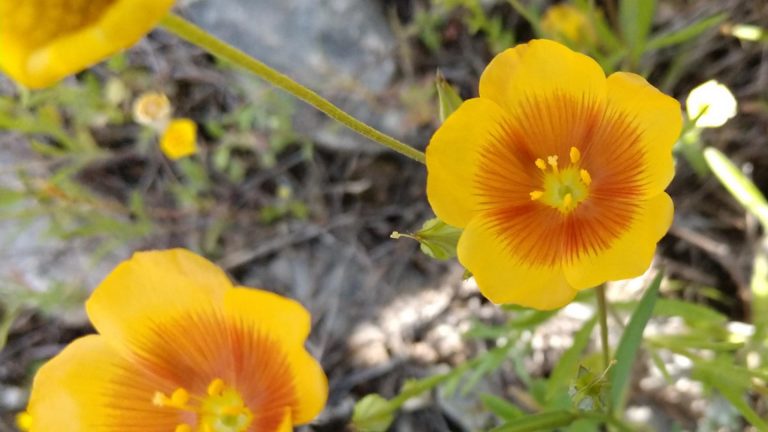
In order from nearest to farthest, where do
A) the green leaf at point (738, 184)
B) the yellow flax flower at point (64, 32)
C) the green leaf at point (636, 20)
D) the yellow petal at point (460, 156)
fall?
the yellow flax flower at point (64, 32) < the yellow petal at point (460, 156) < the green leaf at point (636, 20) < the green leaf at point (738, 184)

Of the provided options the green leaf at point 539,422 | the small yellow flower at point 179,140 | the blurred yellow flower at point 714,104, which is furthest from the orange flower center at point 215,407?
the blurred yellow flower at point 714,104

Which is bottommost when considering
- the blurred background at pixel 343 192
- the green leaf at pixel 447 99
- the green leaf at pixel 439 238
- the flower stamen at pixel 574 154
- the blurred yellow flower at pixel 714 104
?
the blurred background at pixel 343 192

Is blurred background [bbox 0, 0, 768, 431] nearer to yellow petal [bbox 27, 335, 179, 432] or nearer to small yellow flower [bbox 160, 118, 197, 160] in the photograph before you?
small yellow flower [bbox 160, 118, 197, 160]

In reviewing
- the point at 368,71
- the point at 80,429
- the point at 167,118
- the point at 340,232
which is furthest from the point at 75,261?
the point at 80,429

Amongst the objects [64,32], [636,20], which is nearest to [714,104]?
[636,20]

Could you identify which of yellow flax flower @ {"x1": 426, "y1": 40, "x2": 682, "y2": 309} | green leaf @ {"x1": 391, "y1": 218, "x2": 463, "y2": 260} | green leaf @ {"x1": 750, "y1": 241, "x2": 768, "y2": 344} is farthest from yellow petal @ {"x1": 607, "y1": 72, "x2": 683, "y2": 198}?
green leaf @ {"x1": 750, "y1": 241, "x2": 768, "y2": 344}

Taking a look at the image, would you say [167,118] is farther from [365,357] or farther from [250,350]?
[250,350]

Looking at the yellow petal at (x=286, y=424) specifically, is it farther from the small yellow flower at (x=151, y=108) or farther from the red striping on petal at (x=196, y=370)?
the small yellow flower at (x=151, y=108)
